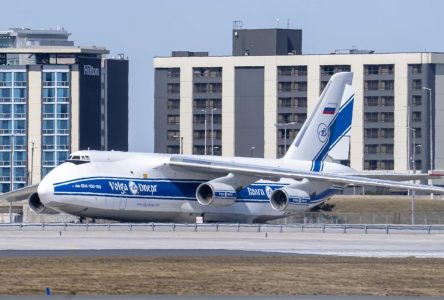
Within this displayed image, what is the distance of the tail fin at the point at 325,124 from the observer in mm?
71875

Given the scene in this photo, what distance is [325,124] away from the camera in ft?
238

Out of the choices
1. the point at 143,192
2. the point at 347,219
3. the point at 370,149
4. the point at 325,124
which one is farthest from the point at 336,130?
the point at 370,149

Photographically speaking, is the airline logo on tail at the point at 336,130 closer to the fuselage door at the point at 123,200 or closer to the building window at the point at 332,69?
the fuselage door at the point at 123,200

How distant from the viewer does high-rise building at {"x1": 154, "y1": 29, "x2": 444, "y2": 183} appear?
135125 mm

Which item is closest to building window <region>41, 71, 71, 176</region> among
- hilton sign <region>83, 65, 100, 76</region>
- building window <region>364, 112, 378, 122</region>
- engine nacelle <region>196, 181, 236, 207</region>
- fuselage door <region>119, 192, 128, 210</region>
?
hilton sign <region>83, 65, 100, 76</region>

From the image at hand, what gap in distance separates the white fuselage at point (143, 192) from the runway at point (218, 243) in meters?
4.12

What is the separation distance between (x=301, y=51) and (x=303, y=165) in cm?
7139

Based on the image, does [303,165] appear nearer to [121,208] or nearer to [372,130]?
[121,208]

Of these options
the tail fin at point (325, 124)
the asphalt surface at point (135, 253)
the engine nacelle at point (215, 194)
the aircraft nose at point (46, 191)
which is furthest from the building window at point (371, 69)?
the asphalt surface at point (135, 253)

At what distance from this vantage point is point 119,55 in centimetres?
15488

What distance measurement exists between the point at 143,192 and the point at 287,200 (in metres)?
6.90

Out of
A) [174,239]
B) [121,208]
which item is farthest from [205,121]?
[174,239]

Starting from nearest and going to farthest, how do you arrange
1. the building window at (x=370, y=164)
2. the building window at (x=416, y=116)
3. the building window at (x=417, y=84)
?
the building window at (x=417, y=84)
the building window at (x=370, y=164)
the building window at (x=416, y=116)

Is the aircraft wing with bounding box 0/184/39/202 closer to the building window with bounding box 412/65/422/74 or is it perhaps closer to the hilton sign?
the hilton sign
